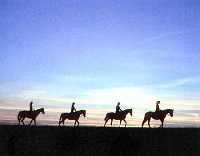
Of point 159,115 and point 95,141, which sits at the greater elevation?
point 159,115

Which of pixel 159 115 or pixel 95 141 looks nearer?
pixel 95 141

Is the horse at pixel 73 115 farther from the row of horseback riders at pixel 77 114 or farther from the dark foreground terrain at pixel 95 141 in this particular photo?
the dark foreground terrain at pixel 95 141

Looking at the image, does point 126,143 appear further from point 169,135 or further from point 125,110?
point 125,110

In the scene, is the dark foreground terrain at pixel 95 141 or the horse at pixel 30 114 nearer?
the dark foreground terrain at pixel 95 141

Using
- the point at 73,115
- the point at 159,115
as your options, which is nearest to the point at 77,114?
the point at 73,115

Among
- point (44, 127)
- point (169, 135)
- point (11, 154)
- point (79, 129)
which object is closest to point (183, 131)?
point (169, 135)

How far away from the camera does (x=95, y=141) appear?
126 ft

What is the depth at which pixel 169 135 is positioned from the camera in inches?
1591

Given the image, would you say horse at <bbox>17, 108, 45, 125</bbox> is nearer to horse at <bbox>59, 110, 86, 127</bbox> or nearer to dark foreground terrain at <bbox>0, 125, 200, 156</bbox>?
horse at <bbox>59, 110, 86, 127</bbox>

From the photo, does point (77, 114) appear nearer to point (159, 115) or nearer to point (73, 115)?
point (73, 115)

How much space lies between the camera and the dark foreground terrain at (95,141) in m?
37.1

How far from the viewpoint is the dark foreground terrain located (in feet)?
122

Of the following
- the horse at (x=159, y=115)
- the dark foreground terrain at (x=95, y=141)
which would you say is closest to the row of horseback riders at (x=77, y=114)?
the horse at (x=159, y=115)

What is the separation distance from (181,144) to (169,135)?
3.83 ft
